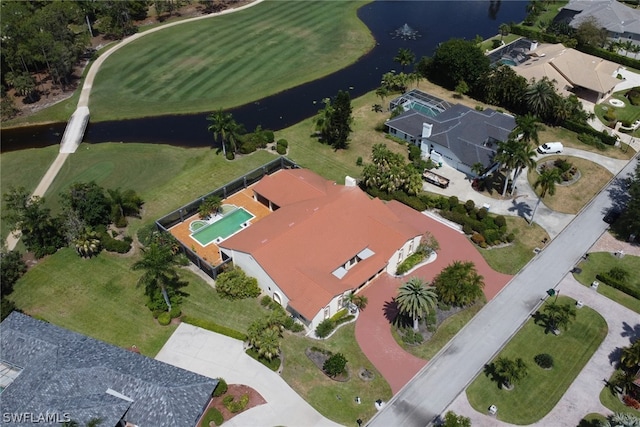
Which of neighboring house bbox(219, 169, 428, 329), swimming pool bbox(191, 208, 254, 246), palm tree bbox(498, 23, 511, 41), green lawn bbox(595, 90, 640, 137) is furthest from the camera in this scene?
palm tree bbox(498, 23, 511, 41)

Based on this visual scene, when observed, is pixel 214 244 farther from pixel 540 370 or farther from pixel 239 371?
pixel 540 370

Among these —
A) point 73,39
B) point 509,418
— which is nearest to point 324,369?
point 509,418

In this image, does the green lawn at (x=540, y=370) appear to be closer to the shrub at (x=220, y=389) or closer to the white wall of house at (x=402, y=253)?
the white wall of house at (x=402, y=253)

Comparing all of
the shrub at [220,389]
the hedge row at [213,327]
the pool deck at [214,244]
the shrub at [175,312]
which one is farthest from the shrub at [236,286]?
the shrub at [220,389]

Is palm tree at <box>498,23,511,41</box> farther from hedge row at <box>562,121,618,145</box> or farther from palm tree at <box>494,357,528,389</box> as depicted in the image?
palm tree at <box>494,357,528,389</box>

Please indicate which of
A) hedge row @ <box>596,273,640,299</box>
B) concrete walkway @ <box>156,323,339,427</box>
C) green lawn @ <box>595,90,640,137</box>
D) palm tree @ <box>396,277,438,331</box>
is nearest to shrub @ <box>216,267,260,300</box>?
concrete walkway @ <box>156,323,339,427</box>

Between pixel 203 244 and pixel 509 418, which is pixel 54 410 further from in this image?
pixel 509 418
